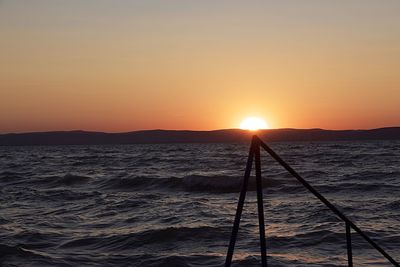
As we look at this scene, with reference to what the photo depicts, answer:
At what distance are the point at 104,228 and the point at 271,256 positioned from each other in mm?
5574

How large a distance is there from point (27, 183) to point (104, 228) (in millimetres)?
17418

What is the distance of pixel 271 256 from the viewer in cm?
1149

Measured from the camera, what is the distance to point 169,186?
28.9 m

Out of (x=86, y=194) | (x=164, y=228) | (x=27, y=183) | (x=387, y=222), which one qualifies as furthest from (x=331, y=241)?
(x=27, y=183)

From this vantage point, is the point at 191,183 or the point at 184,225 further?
the point at 191,183

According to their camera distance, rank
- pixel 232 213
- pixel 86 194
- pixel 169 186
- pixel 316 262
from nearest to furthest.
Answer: pixel 316 262
pixel 232 213
pixel 86 194
pixel 169 186

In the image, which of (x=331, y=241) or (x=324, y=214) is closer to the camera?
(x=331, y=241)

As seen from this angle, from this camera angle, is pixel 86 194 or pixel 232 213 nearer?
pixel 232 213

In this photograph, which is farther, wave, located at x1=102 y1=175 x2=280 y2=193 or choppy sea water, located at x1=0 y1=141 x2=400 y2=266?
wave, located at x1=102 y1=175 x2=280 y2=193

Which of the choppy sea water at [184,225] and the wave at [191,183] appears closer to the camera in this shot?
the choppy sea water at [184,225]

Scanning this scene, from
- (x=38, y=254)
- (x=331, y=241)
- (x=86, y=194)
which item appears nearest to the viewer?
(x=38, y=254)

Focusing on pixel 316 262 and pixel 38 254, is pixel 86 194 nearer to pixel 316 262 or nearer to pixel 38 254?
pixel 38 254

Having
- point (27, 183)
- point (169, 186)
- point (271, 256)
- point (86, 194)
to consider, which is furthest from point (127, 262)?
point (27, 183)

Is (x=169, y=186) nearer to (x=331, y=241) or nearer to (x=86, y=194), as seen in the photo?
(x=86, y=194)
